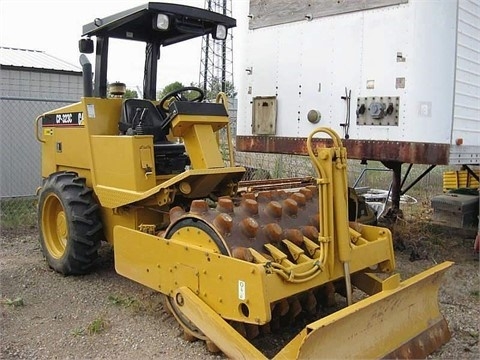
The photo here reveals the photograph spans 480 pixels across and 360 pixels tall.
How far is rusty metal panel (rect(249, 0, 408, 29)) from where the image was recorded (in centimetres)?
552

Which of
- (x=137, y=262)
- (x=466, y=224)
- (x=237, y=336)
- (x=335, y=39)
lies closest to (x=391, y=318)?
(x=237, y=336)

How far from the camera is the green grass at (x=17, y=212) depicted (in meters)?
7.98

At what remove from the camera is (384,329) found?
11.8 ft

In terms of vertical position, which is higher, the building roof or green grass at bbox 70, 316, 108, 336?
the building roof

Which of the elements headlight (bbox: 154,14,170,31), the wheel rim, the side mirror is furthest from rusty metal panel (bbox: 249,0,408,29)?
the wheel rim

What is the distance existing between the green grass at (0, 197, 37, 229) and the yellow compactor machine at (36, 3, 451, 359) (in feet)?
7.38

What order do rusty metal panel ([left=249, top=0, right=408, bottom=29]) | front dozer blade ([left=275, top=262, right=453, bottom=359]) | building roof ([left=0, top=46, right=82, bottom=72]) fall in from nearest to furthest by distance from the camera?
front dozer blade ([left=275, top=262, right=453, bottom=359]), rusty metal panel ([left=249, top=0, right=408, bottom=29]), building roof ([left=0, top=46, right=82, bottom=72])

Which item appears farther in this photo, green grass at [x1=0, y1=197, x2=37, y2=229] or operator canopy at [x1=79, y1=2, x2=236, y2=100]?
green grass at [x1=0, y1=197, x2=37, y2=229]

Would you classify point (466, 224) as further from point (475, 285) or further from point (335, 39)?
point (335, 39)

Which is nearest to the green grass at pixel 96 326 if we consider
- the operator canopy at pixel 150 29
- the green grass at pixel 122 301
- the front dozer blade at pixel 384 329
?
the green grass at pixel 122 301

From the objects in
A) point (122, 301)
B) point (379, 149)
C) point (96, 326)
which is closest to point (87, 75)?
point (122, 301)

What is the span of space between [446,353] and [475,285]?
189cm

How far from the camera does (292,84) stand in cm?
614

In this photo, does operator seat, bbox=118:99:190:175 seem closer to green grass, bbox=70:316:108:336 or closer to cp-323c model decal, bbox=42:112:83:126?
cp-323c model decal, bbox=42:112:83:126
